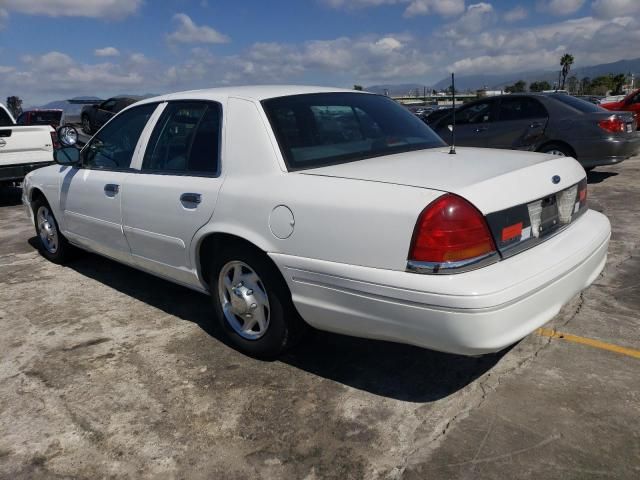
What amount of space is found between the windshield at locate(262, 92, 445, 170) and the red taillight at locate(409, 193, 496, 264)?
86 centimetres

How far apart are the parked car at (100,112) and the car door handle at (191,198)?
14.9 metres

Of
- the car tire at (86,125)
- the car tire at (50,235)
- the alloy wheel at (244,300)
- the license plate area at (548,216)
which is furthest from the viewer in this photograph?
the car tire at (86,125)

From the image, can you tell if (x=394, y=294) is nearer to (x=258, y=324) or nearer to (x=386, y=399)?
(x=386, y=399)

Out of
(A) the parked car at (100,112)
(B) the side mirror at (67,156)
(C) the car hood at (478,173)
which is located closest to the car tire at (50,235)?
(B) the side mirror at (67,156)

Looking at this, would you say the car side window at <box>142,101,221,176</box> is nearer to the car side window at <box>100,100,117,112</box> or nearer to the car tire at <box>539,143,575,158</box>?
the car tire at <box>539,143,575,158</box>

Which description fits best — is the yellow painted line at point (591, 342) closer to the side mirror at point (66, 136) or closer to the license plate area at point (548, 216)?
the license plate area at point (548, 216)

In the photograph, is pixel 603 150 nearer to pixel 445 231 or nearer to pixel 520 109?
Result: pixel 520 109

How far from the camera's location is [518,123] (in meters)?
8.86

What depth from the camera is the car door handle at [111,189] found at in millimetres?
4082

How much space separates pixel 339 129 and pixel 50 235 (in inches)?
137

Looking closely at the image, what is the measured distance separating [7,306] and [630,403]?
4344 mm

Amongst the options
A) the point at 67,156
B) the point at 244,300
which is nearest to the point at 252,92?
the point at 244,300

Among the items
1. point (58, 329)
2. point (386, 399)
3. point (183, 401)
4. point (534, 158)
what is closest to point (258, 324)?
point (183, 401)

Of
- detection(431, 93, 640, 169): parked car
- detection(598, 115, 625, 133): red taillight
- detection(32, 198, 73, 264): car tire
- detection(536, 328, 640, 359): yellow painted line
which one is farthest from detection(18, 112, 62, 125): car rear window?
detection(536, 328, 640, 359): yellow painted line
